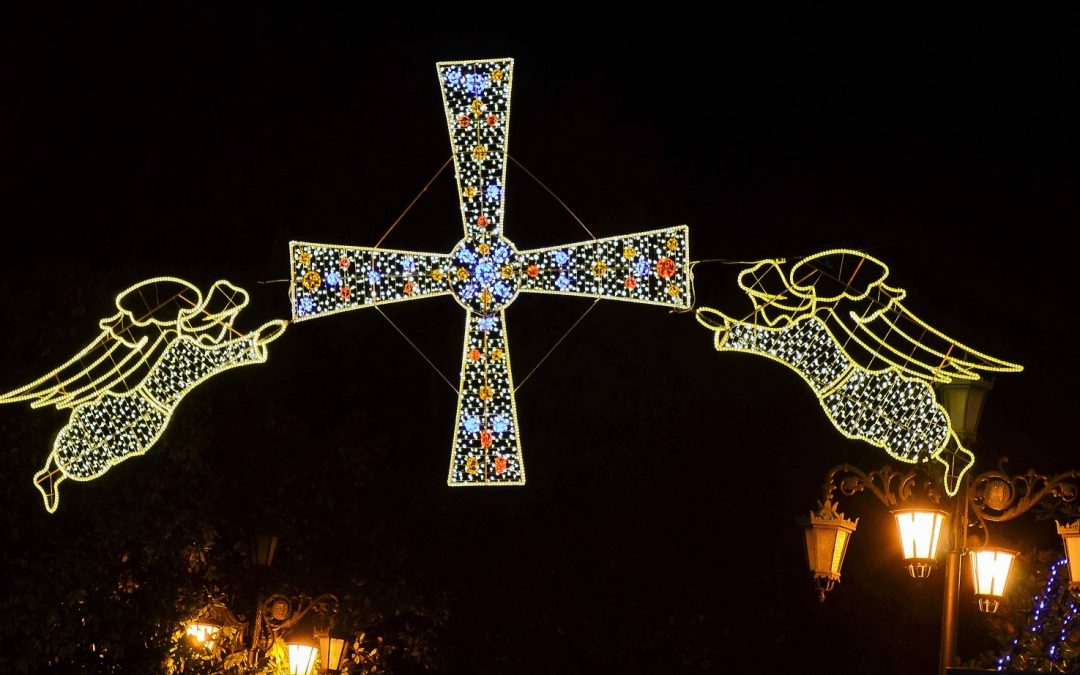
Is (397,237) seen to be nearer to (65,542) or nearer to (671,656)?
(671,656)

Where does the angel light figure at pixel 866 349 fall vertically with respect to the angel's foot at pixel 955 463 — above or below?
above

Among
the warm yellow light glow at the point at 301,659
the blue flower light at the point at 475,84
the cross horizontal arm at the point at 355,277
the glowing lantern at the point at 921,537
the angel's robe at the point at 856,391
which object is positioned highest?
the blue flower light at the point at 475,84

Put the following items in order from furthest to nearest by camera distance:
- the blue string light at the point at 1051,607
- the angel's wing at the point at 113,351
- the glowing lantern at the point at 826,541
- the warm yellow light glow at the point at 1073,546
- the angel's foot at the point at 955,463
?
1. the blue string light at the point at 1051,607
2. the angel's wing at the point at 113,351
3. the glowing lantern at the point at 826,541
4. the warm yellow light glow at the point at 1073,546
5. the angel's foot at the point at 955,463

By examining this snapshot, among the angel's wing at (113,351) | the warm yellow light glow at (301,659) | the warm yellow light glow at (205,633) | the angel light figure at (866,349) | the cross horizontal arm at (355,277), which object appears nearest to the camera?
the angel light figure at (866,349)

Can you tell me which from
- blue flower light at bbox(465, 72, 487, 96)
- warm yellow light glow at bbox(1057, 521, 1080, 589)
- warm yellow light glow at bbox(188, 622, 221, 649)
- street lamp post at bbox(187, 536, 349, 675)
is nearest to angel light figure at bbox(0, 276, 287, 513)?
blue flower light at bbox(465, 72, 487, 96)

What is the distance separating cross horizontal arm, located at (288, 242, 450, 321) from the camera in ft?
33.0

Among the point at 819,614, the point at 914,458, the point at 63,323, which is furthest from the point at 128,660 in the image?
the point at 819,614

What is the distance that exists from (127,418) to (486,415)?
243cm

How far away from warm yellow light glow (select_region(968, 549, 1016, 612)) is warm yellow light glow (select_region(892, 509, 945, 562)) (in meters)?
0.48

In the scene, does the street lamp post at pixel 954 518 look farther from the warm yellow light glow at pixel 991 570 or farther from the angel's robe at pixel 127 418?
the angel's robe at pixel 127 418

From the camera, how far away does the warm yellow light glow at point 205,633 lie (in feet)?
50.1

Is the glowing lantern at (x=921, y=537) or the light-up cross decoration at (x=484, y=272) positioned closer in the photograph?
the glowing lantern at (x=921, y=537)

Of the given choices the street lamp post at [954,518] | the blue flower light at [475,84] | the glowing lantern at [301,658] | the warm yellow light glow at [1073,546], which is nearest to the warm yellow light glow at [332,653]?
the glowing lantern at [301,658]

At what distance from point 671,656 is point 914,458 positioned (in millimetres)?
10201
